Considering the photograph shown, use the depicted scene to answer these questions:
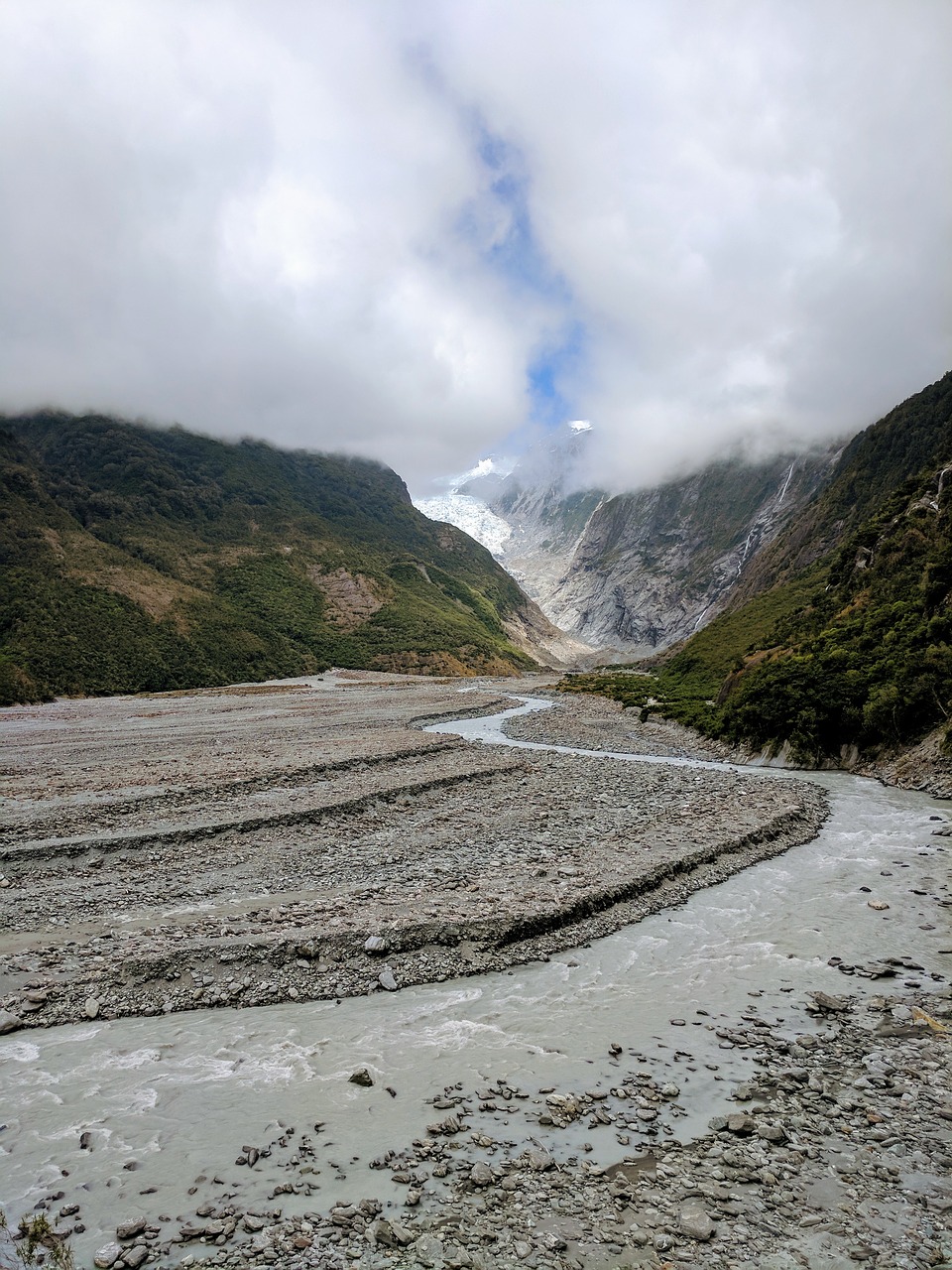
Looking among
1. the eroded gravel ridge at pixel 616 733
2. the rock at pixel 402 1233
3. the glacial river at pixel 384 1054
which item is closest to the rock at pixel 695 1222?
the glacial river at pixel 384 1054

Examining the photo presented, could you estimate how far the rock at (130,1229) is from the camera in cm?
774

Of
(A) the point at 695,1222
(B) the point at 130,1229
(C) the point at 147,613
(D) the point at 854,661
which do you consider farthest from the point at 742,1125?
(C) the point at 147,613

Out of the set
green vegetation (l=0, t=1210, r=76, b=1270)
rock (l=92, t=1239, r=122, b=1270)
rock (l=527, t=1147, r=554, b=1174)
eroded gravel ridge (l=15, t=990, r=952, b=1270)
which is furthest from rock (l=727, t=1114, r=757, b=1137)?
green vegetation (l=0, t=1210, r=76, b=1270)

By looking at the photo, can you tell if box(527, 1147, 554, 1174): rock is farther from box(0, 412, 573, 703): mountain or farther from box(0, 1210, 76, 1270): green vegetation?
box(0, 412, 573, 703): mountain

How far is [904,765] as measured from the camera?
33.3 m

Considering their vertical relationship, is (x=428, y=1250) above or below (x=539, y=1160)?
below

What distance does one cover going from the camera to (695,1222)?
7711mm

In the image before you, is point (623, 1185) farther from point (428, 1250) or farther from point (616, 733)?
point (616, 733)

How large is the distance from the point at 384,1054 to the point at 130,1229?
4.66 meters

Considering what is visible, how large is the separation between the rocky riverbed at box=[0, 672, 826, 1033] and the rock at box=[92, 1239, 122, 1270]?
608 centimetres

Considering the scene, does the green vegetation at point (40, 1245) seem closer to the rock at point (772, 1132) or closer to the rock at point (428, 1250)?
the rock at point (428, 1250)

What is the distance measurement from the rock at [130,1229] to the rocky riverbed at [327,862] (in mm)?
5735

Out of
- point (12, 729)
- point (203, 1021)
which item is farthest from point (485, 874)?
point (12, 729)

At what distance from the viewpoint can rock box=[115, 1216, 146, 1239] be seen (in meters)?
7.74
